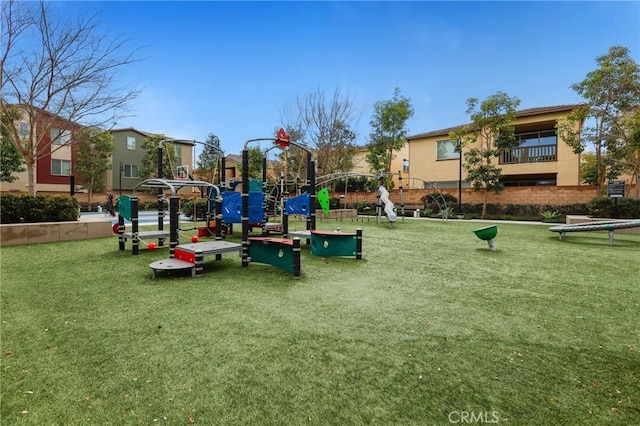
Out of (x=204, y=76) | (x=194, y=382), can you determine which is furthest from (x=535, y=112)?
(x=194, y=382)

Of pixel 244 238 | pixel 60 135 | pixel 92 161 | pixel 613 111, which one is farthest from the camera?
pixel 92 161

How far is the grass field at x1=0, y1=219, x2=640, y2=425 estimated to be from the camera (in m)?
2.18

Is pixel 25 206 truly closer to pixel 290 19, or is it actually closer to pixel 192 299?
pixel 192 299

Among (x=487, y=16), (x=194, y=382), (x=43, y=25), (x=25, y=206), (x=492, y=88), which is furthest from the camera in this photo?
(x=492, y=88)

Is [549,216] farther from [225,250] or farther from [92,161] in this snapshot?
[92,161]

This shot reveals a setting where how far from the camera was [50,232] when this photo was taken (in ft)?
28.6

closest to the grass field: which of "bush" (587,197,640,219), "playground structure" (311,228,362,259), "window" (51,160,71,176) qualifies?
"playground structure" (311,228,362,259)

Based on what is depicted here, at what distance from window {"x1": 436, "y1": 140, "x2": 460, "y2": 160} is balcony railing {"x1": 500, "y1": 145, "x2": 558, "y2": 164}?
3.55 meters

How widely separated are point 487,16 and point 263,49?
28.6ft

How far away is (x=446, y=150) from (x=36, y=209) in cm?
2578

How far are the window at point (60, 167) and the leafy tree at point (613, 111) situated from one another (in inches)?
1580

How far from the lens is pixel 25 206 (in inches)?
344

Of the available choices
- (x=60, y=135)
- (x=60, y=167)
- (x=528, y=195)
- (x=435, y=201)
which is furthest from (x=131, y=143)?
(x=528, y=195)

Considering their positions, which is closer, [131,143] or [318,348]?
[318,348]
